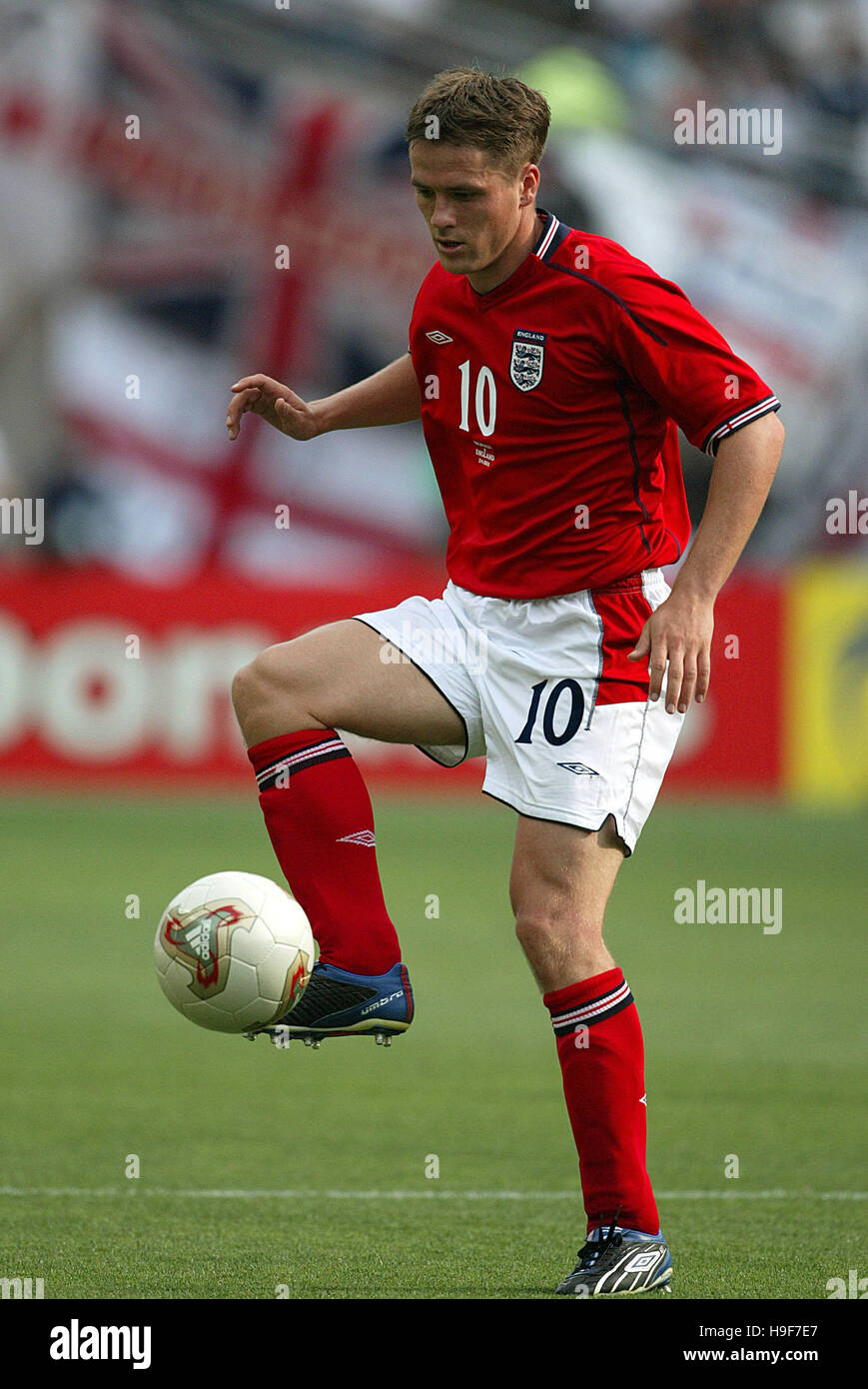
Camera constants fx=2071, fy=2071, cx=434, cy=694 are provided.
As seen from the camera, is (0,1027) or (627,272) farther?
(0,1027)

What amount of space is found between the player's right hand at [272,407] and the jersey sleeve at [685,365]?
0.88 meters

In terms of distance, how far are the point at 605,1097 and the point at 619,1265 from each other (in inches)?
13.1

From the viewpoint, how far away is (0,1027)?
7.72 m

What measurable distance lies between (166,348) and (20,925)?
1122 centimetres

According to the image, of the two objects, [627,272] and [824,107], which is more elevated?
[824,107]

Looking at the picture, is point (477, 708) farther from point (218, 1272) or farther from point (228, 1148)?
point (228, 1148)

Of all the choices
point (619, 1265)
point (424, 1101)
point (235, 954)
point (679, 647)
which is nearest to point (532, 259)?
point (679, 647)

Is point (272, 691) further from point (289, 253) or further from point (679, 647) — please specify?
point (289, 253)

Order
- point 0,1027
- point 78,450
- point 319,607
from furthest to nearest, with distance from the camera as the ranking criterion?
1. point 78,450
2. point 319,607
3. point 0,1027

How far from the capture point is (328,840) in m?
4.42

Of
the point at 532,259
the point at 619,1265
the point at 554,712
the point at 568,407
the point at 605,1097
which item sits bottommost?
the point at 619,1265

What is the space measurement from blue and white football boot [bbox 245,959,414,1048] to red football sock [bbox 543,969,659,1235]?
0.34m

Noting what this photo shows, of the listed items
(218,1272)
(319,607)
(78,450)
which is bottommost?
(218,1272)

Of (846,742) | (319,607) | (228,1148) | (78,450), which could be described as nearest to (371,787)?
(319,607)
